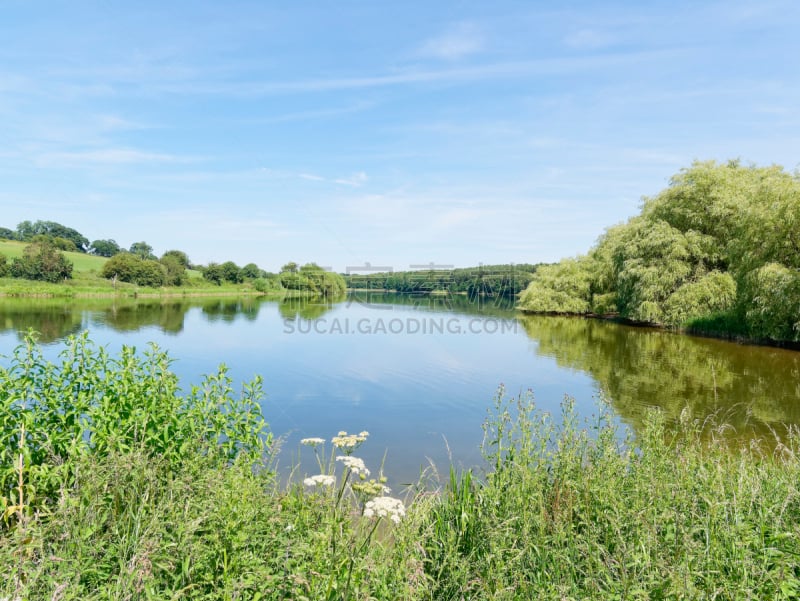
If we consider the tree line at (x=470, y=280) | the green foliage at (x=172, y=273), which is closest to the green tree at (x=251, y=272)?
the green foliage at (x=172, y=273)

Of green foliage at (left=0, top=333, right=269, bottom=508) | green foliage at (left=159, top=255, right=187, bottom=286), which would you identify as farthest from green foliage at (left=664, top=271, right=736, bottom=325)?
green foliage at (left=159, top=255, right=187, bottom=286)

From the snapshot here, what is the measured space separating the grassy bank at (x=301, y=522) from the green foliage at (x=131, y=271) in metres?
92.1

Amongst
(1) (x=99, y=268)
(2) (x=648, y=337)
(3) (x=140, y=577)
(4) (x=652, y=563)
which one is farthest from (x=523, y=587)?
(1) (x=99, y=268)

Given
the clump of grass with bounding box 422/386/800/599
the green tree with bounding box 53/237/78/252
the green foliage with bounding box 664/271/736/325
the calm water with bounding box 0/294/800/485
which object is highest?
the green tree with bounding box 53/237/78/252

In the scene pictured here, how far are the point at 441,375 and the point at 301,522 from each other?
50.8 feet

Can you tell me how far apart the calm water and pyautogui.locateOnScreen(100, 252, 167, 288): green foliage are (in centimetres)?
5624

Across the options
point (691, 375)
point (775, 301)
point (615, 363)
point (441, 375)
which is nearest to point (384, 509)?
point (441, 375)

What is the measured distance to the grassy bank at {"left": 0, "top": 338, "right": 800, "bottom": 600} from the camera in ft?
10.0

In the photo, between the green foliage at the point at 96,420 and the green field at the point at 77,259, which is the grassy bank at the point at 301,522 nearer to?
the green foliage at the point at 96,420

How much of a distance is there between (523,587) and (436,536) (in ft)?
4.79

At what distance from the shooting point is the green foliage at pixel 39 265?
239 ft

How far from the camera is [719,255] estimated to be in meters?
34.1

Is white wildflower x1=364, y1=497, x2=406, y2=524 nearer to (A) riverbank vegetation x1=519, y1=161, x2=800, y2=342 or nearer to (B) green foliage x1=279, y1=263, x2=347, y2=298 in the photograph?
(A) riverbank vegetation x1=519, y1=161, x2=800, y2=342

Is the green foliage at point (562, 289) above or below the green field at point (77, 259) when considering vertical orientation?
below
